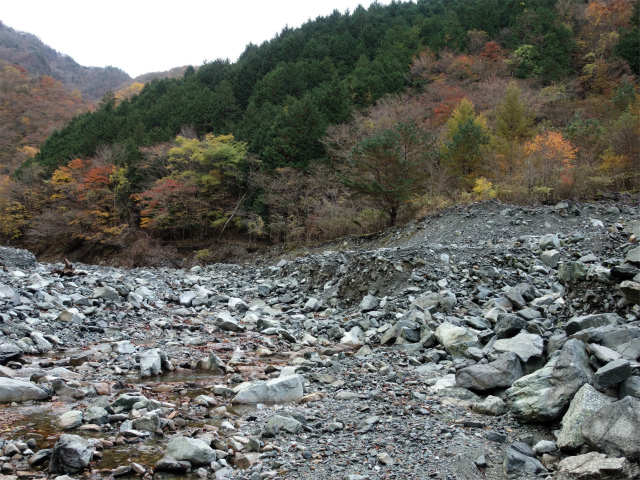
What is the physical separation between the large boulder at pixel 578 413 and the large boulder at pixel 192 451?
98.3 inches

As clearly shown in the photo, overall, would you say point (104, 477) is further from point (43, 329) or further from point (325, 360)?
point (43, 329)

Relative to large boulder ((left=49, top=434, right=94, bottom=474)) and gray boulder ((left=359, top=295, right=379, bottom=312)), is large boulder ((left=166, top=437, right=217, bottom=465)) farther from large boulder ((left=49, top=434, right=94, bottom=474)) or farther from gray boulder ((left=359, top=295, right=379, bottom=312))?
gray boulder ((left=359, top=295, right=379, bottom=312))

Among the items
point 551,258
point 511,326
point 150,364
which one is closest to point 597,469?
point 511,326

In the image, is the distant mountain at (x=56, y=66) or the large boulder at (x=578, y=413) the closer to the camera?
the large boulder at (x=578, y=413)

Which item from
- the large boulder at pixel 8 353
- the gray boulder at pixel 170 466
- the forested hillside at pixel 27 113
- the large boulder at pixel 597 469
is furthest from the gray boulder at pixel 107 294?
the forested hillside at pixel 27 113

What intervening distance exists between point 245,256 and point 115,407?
1922 cm

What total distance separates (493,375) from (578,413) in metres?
1.20

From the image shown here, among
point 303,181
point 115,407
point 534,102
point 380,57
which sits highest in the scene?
point 380,57

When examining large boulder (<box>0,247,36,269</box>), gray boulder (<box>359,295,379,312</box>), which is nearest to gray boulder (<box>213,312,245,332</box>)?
gray boulder (<box>359,295,379,312</box>)

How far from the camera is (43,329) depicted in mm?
6516

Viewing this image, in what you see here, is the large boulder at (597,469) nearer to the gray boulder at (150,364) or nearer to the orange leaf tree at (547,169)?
the gray boulder at (150,364)

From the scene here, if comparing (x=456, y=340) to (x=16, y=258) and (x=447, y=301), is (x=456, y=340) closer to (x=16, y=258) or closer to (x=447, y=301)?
(x=447, y=301)

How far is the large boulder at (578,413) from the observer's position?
9.27ft

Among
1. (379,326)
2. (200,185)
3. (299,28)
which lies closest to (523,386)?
(379,326)
